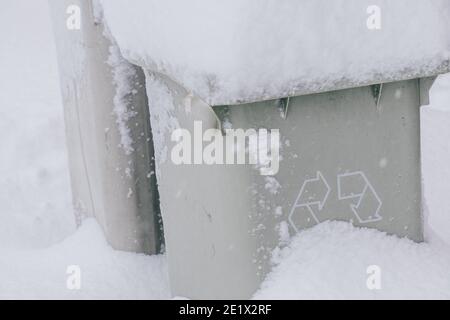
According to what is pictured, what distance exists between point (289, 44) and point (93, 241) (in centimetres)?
222

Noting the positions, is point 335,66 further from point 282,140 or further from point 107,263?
point 107,263

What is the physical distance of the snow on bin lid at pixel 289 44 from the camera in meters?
2.51

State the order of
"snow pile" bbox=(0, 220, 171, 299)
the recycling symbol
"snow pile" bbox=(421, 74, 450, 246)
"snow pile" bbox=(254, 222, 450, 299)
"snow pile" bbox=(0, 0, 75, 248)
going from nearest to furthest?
"snow pile" bbox=(254, 222, 450, 299), the recycling symbol, "snow pile" bbox=(0, 220, 171, 299), "snow pile" bbox=(421, 74, 450, 246), "snow pile" bbox=(0, 0, 75, 248)

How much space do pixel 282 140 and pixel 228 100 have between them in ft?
1.21

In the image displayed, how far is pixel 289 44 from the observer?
2582 millimetres

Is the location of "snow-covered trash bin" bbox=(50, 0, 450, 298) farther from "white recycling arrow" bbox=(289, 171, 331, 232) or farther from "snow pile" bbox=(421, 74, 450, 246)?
"snow pile" bbox=(421, 74, 450, 246)

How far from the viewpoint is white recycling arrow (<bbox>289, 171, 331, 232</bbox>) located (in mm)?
2887

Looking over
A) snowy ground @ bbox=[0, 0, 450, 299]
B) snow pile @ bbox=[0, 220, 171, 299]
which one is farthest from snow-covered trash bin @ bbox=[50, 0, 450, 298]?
snow pile @ bbox=[0, 220, 171, 299]

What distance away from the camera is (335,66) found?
2697 millimetres

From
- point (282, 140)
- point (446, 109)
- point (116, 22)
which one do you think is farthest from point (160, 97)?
point (446, 109)

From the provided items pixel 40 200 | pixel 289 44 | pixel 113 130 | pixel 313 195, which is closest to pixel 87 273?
pixel 113 130

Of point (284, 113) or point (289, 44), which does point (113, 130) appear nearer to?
point (284, 113)

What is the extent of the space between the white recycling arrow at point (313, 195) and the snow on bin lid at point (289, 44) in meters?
0.43

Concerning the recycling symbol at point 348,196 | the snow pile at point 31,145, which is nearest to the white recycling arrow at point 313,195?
the recycling symbol at point 348,196
